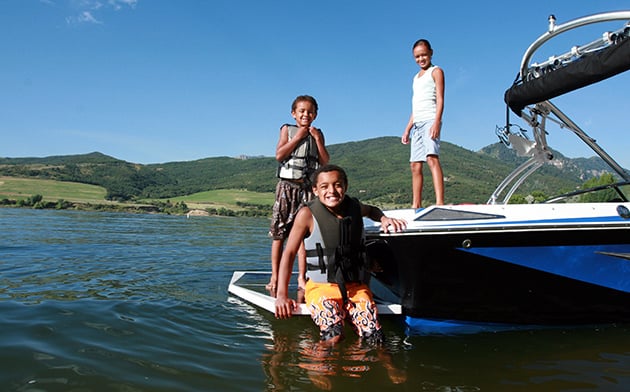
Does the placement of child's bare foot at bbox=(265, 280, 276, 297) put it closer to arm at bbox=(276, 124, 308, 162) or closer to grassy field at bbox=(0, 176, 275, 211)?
arm at bbox=(276, 124, 308, 162)

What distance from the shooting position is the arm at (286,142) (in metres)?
4.77

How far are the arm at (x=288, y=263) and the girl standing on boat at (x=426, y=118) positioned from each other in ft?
5.59

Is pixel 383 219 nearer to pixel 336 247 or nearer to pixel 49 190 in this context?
pixel 336 247

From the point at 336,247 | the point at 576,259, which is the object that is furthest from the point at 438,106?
the point at 336,247

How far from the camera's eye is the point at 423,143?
5.09 metres

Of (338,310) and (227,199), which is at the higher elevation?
(227,199)

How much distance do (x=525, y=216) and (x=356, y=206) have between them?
4.56ft

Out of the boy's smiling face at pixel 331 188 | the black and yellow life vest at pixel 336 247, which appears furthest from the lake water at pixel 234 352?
the boy's smiling face at pixel 331 188

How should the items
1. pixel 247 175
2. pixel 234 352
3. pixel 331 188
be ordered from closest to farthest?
pixel 234 352, pixel 331 188, pixel 247 175

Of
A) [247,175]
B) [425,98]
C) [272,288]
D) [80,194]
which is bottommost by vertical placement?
[272,288]

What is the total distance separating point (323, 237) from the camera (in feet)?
12.2

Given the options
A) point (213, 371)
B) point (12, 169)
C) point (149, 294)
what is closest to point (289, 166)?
point (149, 294)

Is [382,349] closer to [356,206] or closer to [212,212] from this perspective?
[356,206]

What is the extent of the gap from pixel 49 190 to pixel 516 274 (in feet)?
276
